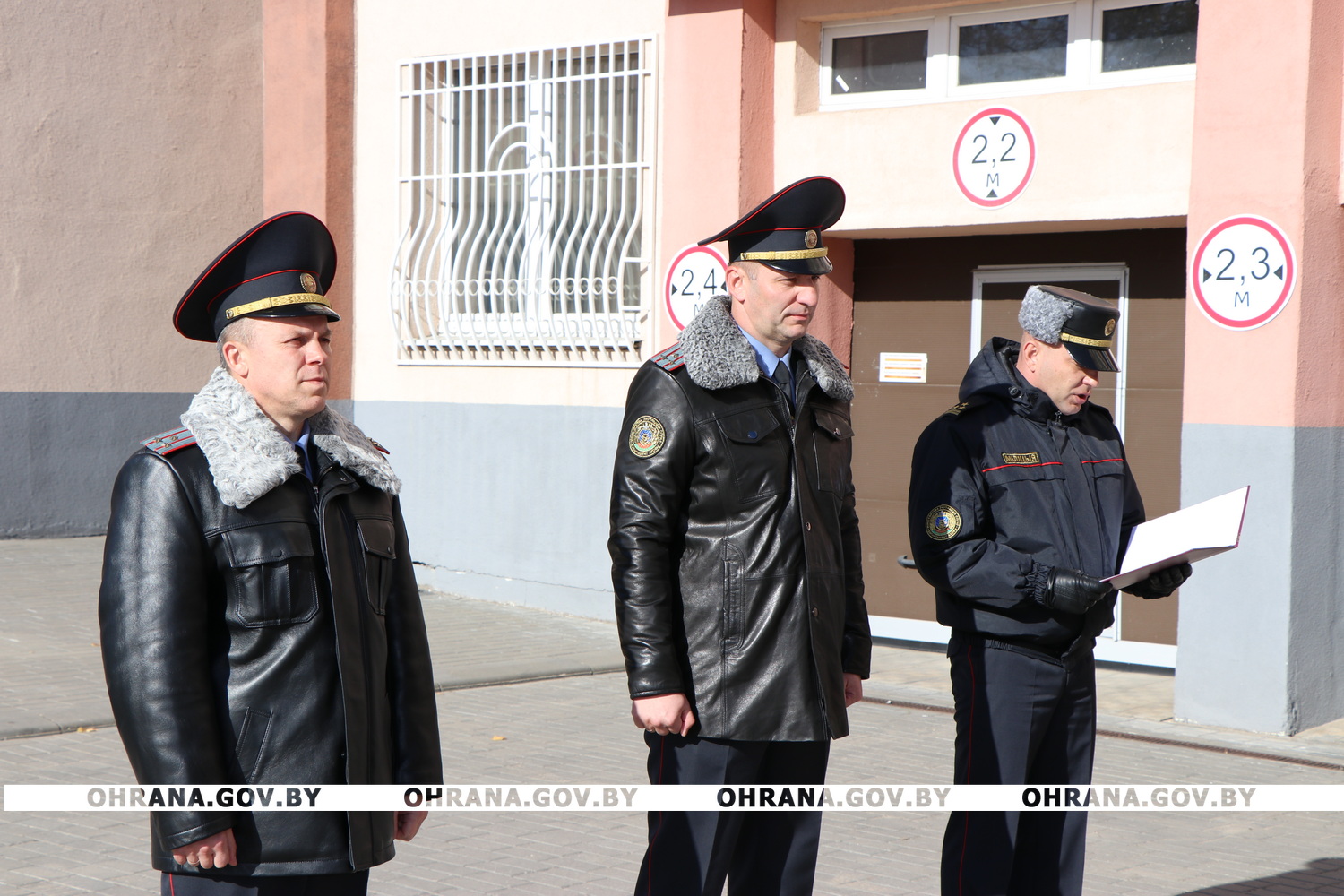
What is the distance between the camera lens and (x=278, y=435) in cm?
284

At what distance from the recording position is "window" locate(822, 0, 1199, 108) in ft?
26.1

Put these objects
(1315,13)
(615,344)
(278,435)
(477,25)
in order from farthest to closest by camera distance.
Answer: (477,25) → (615,344) → (1315,13) → (278,435)

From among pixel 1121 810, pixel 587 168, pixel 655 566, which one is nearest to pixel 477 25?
pixel 587 168

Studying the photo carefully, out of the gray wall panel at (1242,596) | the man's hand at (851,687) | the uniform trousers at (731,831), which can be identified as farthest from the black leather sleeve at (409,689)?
the gray wall panel at (1242,596)

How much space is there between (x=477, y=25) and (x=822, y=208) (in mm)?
7532

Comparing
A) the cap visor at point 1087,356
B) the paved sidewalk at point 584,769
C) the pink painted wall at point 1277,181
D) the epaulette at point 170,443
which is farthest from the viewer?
the pink painted wall at point 1277,181

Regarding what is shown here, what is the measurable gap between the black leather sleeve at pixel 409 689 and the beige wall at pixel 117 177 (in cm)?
984

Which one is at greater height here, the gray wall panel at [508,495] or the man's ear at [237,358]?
the man's ear at [237,358]

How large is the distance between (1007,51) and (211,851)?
7.08 m

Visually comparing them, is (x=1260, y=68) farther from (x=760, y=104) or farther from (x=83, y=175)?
(x=83, y=175)

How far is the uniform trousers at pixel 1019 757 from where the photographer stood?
3.85m

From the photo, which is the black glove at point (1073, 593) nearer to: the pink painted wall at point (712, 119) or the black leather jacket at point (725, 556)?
the black leather jacket at point (725, 556)

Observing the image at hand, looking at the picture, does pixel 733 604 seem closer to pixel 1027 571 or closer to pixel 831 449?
pixel 831 449

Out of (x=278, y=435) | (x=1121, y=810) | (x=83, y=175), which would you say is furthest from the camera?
(x=83, y=175)
